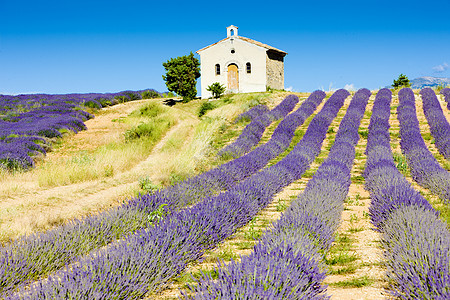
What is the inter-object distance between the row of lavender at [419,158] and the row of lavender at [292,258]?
1582 mm

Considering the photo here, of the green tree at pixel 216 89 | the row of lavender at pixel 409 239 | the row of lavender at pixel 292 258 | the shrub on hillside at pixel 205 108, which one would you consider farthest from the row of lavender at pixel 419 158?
the green tree at pixel 216 89

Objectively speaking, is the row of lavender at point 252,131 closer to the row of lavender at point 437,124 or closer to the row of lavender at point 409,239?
the row of lavender at point 409,239

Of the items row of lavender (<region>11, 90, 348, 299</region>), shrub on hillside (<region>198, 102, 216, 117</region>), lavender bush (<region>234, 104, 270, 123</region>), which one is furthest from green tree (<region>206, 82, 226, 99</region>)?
row of lavender (<region>11, 90, 348, 299</region>)

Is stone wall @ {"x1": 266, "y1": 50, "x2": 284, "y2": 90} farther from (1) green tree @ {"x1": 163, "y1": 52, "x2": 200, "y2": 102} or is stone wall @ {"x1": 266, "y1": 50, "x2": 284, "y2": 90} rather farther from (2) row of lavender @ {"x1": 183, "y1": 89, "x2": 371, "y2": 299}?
(2) row of lavender @ {"x1": 183, "y1": 89, "x2": 371, "y2": 299}

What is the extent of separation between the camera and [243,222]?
4742 mm

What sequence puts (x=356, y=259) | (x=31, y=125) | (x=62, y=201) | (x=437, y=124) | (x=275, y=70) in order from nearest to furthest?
1. (x=356, y=259)
2. (x=62, y=201)
3. (x=437, y=124)
4. (x=31, y=125)
5. (x=275, y=70)

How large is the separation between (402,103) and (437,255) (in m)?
13.8

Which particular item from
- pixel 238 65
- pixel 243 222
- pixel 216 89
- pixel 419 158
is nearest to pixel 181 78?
pixel 216 89

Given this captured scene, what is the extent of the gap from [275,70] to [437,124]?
54.1ft

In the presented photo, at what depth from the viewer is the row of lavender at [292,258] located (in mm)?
2363

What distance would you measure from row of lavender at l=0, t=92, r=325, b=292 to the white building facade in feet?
60.7

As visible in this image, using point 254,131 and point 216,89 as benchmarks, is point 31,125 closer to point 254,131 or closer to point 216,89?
point 254,131

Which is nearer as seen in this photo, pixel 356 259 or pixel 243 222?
pixel 356 259

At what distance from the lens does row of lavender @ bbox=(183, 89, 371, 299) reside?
236 centimetres
